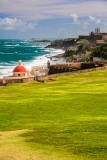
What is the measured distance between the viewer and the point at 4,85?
41.2 m

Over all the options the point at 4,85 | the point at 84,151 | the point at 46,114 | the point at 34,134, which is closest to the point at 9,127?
the point at 34,134

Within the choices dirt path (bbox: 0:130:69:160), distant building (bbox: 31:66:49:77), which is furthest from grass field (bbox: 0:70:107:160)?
distant building (bbox: 31:66:49:77)

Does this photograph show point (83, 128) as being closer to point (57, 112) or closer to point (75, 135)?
point (75, 135)

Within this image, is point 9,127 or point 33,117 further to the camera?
point 33,117

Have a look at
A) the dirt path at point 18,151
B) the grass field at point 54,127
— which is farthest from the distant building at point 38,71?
the dirt path at point 18,151

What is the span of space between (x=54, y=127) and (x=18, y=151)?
16.3ft

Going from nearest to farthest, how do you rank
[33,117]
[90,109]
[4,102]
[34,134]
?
[34,134] → [33,117] → [90,109] → [4,102]

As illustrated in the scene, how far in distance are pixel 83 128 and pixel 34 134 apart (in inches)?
126

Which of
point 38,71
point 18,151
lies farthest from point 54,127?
point 38,71

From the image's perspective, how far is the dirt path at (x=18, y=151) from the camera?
11.0m

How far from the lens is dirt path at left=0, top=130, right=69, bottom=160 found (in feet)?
36.0

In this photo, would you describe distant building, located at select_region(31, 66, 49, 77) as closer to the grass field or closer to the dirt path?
the grass field

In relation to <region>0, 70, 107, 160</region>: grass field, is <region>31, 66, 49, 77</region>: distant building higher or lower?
higher

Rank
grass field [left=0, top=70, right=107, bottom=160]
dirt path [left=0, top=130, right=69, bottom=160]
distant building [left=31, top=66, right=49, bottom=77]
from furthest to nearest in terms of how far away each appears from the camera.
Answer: distant building [left=31, top=66, right=49, bottom=77] < grass field [left=0, top=70, right=107, bottom=160] < dirt path [left=0, top=130, right=69, bottom=160]
